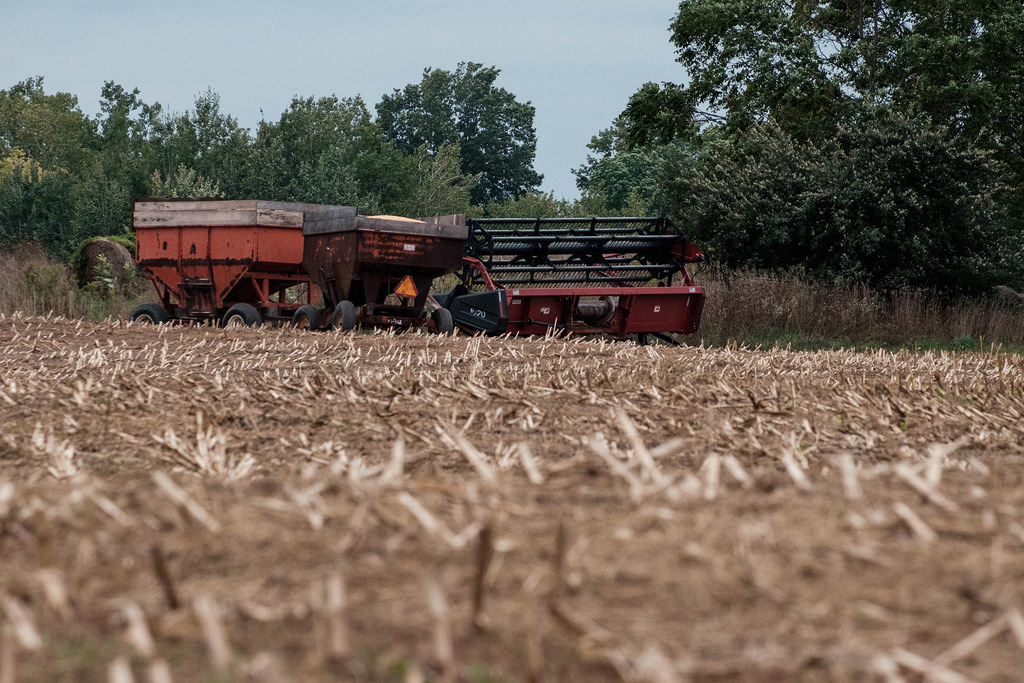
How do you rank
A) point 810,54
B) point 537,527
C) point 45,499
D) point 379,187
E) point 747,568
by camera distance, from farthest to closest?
point 379,187
point 810,54
point 45,499
point 537,527
point 747,568

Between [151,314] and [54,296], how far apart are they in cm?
489

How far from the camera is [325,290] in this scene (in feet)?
48.2

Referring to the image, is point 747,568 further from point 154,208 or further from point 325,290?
point 154,208

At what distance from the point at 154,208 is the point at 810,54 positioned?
17.7 m

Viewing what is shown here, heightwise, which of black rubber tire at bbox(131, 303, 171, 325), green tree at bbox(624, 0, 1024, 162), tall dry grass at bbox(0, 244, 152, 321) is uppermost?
green tree at bbox(624, 0, 1024, 162)

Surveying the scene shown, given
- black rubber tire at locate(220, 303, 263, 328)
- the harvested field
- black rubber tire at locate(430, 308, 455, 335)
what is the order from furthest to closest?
black rubber tire at locate(220, 303, 263, 328)
black rubber tire at locate(430, 308, 455, 335)
the harvested field

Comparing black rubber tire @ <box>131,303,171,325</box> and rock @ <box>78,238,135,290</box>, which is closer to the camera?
black rubber tire @ <box>131,303,171,325</box>

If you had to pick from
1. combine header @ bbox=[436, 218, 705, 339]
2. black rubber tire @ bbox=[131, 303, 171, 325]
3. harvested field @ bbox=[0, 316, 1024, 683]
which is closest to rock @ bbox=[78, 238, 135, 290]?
black rubber tire @ bbox=[131, 303, 171, 325]

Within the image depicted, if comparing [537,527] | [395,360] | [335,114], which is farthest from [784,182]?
[335,114]

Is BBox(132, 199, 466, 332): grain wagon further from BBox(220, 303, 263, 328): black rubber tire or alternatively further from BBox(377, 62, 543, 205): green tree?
BBox(377, 62, 543, 205): green tree

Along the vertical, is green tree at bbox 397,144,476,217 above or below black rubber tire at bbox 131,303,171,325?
above

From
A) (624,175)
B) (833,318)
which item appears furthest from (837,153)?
(624,175)

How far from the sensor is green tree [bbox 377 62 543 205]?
85.8 m

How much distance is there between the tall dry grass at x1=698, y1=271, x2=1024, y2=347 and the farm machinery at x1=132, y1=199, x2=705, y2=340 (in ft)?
12.3
